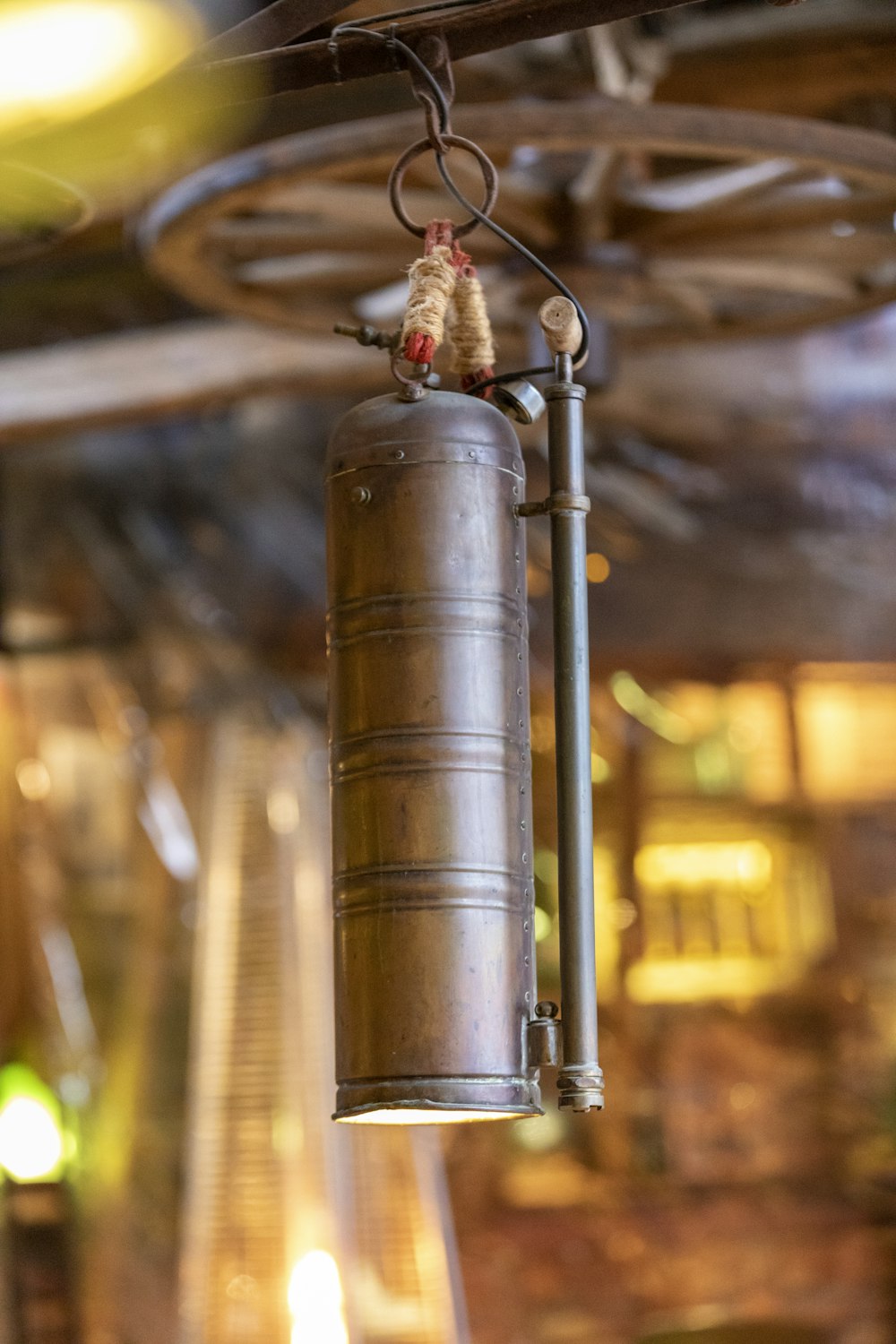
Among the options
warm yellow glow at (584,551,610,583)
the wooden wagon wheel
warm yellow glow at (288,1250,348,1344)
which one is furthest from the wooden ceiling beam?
warm yellow glow at (288,1250,348,1344)

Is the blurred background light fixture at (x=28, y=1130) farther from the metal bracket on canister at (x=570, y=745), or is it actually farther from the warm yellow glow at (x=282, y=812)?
the metal bracket on canister at (x=570, y=745)

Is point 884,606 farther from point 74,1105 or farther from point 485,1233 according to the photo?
point 74,1105

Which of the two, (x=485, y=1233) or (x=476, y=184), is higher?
(x=476, y=184)

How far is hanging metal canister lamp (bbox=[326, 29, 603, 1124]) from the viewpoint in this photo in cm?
162

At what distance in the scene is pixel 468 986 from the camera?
5.30ft

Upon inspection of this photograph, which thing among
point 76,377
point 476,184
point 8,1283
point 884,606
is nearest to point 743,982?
point 884,606

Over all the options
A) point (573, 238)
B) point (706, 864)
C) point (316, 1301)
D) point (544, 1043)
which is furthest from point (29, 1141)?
point (544, 1043)

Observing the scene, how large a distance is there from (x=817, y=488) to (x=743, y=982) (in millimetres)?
2345

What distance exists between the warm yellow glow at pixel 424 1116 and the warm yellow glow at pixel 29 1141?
13.2 feet

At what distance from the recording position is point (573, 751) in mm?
1689

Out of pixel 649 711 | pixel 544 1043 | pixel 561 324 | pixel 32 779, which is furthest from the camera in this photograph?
pixel 649 711

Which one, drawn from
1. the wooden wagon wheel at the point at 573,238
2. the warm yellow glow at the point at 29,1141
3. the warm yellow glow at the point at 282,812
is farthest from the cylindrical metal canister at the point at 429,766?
the warm yellow glow at the point at 29,1141

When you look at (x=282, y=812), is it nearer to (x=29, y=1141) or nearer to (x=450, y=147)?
(x=29, y=1141)

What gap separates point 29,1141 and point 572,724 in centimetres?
423
